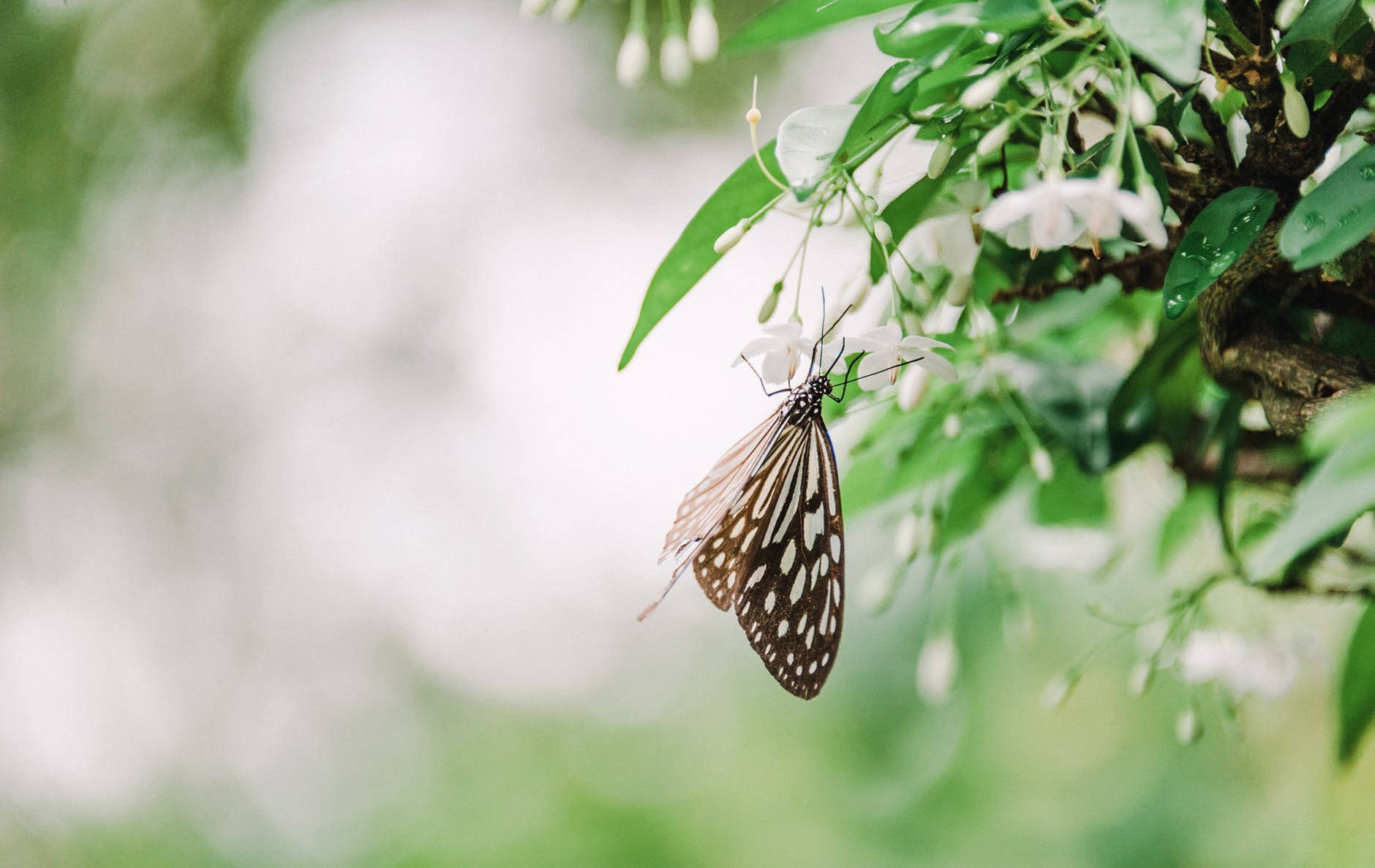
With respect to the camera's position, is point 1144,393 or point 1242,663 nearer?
point 1144,393

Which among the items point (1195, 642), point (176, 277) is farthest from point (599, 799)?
point (1195, 642)

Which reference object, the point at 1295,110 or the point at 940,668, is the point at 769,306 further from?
the point at 940,668

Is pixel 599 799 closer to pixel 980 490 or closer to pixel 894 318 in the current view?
pixel 980 490

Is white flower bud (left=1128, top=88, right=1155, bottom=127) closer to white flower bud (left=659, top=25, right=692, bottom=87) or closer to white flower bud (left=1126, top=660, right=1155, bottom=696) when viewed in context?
white flower bud (left=659, top=25, right=692, bottom=87)

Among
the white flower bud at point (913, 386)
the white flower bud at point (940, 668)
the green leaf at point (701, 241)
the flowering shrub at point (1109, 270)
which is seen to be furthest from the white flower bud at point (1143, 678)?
the green leaf at point (701, 241)

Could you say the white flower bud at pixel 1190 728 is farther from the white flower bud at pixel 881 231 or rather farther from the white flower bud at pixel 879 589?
the white flower bud at pixel 881 231

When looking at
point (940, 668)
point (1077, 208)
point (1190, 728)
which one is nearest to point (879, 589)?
point (940, 668)
